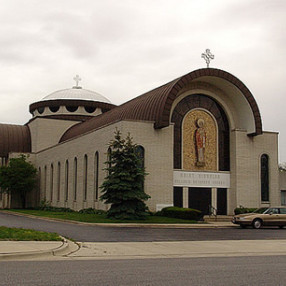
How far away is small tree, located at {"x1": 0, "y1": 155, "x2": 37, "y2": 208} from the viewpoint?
163 feet

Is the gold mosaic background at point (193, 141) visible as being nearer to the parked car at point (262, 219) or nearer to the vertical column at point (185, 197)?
the vertical column at point (185, 197)

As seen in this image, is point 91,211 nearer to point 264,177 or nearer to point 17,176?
point 264,177

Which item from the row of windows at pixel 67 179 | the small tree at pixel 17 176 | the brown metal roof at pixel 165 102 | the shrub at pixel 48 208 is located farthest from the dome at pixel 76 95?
the brown metal roof at pixel 165 102

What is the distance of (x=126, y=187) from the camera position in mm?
29109

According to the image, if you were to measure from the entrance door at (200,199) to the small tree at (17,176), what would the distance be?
20.5m

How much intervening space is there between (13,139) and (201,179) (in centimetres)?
2773

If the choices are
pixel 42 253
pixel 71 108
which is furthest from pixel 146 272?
pixel 71 108

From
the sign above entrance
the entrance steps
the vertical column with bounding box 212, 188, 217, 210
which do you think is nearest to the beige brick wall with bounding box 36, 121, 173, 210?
the sign above entrance

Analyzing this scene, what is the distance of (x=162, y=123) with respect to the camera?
33656 millimetres

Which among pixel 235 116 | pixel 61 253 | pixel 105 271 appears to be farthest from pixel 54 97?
pixel 105 271

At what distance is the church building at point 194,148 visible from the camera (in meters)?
34.3

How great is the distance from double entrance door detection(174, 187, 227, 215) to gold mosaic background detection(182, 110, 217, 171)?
164 cm

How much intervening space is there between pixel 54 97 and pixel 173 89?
1089 inches

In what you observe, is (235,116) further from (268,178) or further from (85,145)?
(85,145)
